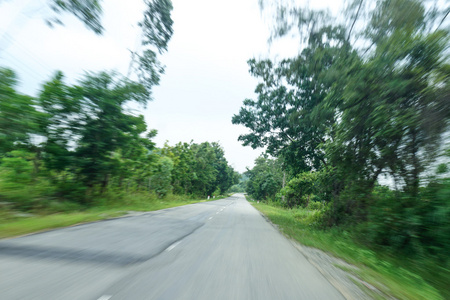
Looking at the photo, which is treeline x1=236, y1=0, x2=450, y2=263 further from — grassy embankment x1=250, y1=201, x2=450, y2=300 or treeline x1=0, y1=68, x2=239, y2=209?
treeline x1=0, y1=68, x2=239, y2=209

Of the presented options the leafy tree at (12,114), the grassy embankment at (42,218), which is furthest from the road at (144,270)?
the leafy tree at (12,114)

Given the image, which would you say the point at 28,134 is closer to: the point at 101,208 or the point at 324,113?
the point at 101,208

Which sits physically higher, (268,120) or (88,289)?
(268,120)

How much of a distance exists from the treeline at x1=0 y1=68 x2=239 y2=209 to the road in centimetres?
523

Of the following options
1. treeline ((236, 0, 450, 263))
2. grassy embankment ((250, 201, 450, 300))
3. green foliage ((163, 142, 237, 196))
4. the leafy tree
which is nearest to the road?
grassy embankment ((250, 201, 450, 300))

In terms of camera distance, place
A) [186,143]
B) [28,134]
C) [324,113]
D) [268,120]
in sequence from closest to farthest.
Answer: [324,113] → [28,134] → [268,120] → [186,143]

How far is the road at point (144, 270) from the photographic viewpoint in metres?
3.13

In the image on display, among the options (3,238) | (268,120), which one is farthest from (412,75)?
(3,238)

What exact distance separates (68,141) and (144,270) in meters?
10.7

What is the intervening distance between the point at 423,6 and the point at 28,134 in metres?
14.5

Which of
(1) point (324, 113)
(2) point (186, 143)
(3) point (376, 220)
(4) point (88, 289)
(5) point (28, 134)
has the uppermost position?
(2) point (186, 143)

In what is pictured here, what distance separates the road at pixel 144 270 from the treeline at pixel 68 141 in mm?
5229

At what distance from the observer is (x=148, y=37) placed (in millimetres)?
14867

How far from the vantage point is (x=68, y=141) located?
Result: 39.0 ft
